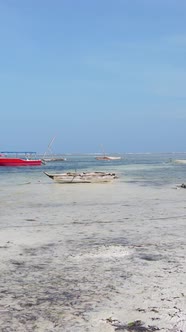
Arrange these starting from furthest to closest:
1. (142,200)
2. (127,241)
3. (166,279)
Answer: (142,200) → (127,241) → (166,279)

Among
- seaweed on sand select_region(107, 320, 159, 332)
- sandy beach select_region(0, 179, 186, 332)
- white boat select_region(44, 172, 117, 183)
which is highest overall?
white boat select_region(44, 172, 117, 183)

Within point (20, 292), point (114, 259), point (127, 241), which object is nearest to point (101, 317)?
point (20, 292)

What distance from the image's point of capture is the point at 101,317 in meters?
4.86

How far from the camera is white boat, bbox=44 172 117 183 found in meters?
28.8

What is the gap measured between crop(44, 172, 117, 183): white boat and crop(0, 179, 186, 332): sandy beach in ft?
48.6

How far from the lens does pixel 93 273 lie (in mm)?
6727

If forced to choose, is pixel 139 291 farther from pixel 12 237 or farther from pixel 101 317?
pixel 12 237

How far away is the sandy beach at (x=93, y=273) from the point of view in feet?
15.8

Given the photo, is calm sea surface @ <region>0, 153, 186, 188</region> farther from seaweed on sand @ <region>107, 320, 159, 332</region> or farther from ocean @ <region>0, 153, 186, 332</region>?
seaweed on sand @ <region>107, 320, 159, 332</region>

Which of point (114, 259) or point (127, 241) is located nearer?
point (114, 259)

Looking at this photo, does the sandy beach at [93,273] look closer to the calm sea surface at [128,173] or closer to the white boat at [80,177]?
the white boat at [80,177]

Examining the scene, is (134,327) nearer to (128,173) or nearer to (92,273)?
(92,273)

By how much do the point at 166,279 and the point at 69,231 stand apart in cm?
490

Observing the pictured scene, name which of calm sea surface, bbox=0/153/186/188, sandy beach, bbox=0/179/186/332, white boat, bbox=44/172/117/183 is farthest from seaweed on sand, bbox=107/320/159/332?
calm sea surface, bbox=0/153/186/188
